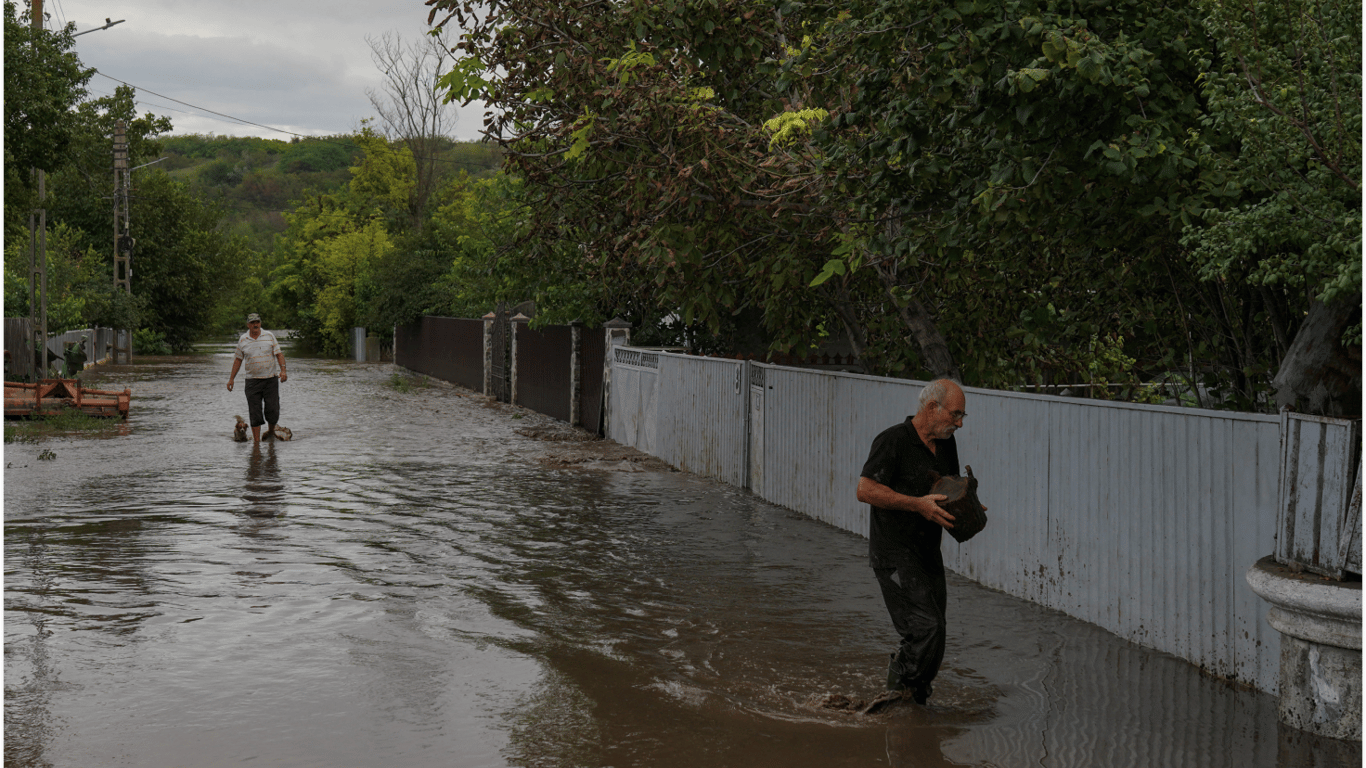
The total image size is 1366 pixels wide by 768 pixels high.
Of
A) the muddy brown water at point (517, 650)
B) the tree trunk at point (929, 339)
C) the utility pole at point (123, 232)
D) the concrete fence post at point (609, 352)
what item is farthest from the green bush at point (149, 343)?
the tree trunk at point (929, 339)

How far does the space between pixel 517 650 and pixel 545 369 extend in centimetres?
1763

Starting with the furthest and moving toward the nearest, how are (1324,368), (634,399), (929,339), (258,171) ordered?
1. (258,171)
2. (634,399)
3. (929,339)
4. (1324,368)

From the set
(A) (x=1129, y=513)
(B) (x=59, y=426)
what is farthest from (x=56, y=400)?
(A) (x=1129, y=513)

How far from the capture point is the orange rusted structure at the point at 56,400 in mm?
20609

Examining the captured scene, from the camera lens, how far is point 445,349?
1522 inches

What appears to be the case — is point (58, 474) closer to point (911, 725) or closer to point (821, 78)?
point (821, 78)

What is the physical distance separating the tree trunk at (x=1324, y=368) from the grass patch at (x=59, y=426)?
16459mm

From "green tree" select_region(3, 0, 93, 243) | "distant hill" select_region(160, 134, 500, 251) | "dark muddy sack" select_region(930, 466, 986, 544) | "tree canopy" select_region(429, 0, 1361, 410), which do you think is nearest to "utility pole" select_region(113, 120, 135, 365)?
"green tree" select_region(3, 0, 93, 243)

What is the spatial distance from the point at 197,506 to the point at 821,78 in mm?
7006

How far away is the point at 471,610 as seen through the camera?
8133mm

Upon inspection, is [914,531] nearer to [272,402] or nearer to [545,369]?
[272,402]

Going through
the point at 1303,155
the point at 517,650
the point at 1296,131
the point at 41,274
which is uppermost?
the point at 1296,131

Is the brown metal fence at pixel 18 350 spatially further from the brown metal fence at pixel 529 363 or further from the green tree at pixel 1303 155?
the green tree at pixel 1303 155

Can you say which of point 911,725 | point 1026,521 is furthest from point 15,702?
point 1026,521
